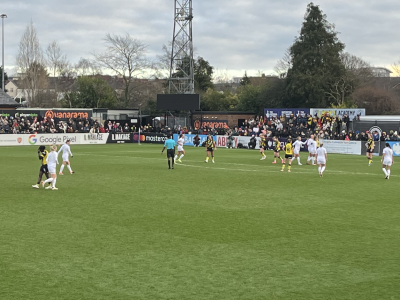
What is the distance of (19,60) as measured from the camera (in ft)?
278

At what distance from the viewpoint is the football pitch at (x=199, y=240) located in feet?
27.4

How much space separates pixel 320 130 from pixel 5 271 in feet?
147

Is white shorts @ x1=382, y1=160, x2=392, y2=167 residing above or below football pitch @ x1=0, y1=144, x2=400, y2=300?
above

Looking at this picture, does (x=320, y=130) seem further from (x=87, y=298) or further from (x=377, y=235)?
(x=87, y=298)

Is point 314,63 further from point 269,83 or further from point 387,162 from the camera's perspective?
point 387,162

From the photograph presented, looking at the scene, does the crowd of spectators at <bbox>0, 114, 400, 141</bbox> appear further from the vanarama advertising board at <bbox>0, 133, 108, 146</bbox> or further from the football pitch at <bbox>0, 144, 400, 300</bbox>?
the football pitch at <bbox>0, 144, 400, 300</bbox>

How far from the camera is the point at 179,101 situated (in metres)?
65.5

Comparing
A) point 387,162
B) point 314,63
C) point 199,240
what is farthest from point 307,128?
point 199,240

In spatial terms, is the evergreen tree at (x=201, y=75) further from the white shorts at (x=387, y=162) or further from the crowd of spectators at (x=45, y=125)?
the white shorts at (x=387, y=162)

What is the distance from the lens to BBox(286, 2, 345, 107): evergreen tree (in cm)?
6794

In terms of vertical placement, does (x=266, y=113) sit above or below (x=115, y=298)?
above

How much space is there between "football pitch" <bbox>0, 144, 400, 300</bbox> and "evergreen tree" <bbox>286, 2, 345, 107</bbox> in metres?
46.8

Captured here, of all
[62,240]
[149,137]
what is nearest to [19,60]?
[149,137]

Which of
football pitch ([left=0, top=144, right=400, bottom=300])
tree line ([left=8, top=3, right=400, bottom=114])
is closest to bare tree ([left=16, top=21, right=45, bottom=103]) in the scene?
tree line ([left=8, top=3, right=400, bottom=114])
